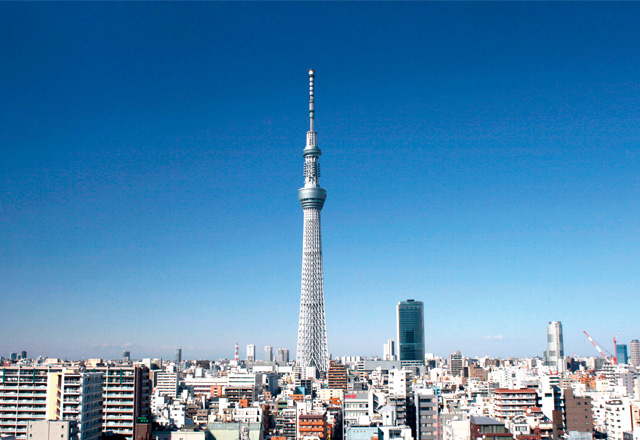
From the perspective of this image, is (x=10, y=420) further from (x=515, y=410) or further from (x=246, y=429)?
(x=515, y=410)

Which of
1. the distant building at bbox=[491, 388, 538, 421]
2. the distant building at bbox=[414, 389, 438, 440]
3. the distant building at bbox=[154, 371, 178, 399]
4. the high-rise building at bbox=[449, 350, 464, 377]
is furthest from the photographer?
the high-rise building at bbox=[449, 350, 464, 377]

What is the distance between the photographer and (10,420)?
27.8 metres

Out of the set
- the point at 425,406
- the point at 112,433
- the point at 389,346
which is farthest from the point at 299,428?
the point at 389,346

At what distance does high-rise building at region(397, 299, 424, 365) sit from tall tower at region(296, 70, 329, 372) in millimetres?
45188

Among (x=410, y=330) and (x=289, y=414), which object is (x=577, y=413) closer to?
(x=289, y=414)

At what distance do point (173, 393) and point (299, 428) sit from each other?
30.1m

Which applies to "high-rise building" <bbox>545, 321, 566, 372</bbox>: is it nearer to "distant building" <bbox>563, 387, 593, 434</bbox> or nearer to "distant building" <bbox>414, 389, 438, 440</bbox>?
"distant building" <bbox>563, 387, 593, 434</bbox>

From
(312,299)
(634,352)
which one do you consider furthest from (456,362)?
(312,299)

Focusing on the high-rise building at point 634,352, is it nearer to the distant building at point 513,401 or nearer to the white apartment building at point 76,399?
the distant building at point 513,401

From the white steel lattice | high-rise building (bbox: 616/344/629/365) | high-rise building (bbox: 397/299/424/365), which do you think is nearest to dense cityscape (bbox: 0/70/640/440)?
the white steel lattice

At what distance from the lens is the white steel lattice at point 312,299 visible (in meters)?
65.2

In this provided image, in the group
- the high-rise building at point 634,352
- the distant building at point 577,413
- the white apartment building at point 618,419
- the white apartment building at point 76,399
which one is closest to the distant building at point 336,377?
the distant building at point 577,413

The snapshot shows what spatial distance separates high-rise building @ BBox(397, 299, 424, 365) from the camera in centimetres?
10925

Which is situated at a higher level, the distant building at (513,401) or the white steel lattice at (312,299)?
the white steel lattice at (312,299)
